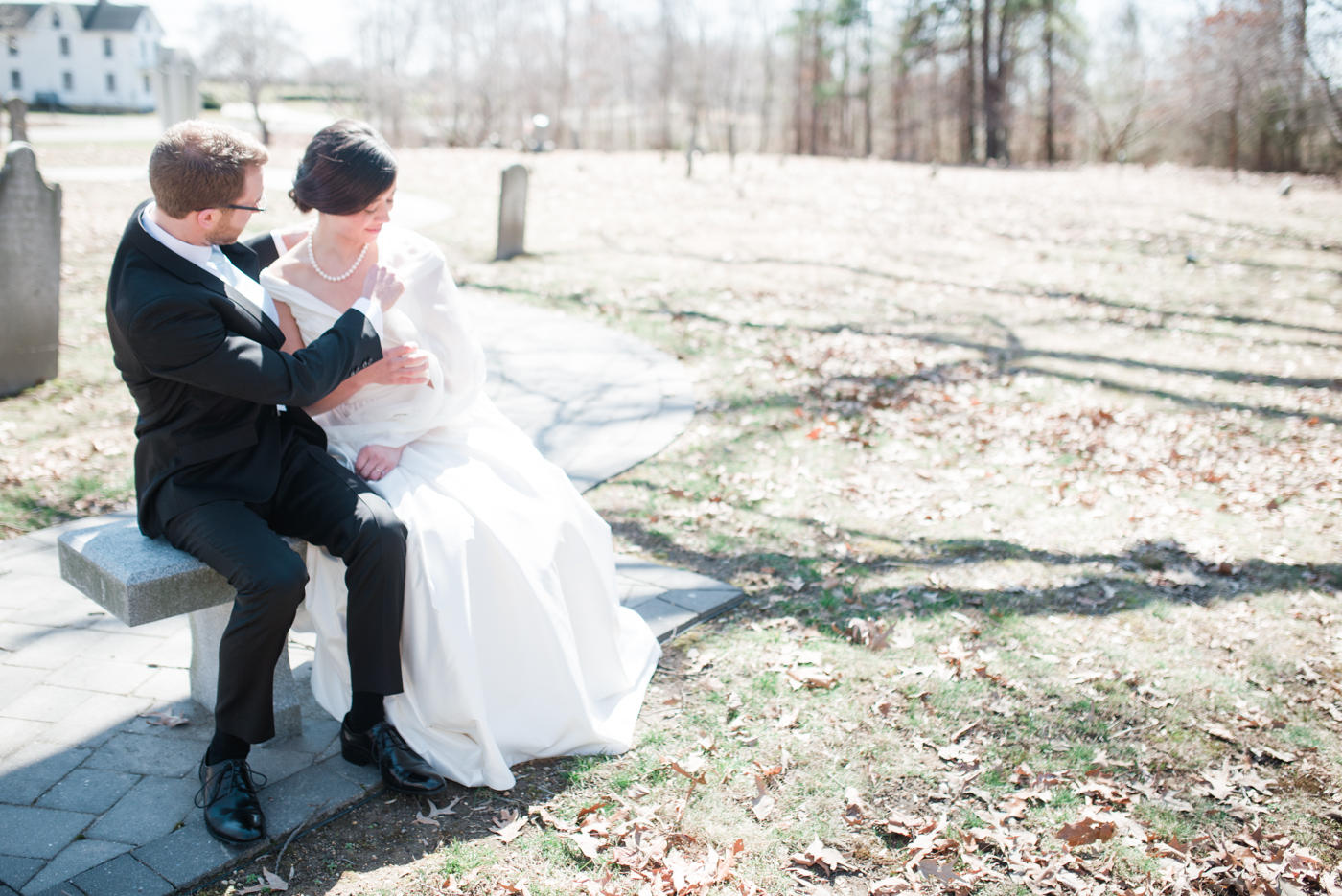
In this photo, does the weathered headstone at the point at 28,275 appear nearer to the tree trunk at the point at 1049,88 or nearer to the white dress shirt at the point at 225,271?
the white dress shirt at the point at 225,271

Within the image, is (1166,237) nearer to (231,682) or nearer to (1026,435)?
(1026,435)

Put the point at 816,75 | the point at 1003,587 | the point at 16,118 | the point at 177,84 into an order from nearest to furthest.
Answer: the point at 1003,587 → the point at 177,84 → the point at 16,118 → the point at 816,75

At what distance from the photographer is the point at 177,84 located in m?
14.3

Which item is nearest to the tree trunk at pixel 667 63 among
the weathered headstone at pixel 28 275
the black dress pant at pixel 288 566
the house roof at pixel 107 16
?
the weathered headstone at pixel 28 275

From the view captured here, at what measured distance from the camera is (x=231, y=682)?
2.74 m

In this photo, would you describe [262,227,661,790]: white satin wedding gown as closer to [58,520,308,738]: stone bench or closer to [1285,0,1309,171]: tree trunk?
[58,520,308,738]: stone bench

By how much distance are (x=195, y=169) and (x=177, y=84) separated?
557 inches

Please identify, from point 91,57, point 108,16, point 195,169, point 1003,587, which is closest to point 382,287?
point 195,169

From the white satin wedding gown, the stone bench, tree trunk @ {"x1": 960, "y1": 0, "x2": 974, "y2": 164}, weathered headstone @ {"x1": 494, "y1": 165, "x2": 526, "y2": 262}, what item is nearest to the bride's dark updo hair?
the white satin wedding gown

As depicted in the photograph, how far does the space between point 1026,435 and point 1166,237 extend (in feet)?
34.2

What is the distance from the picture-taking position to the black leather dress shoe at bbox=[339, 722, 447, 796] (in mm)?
2941

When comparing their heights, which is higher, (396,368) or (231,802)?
(396,368)

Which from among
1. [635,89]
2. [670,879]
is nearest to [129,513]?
[670,879]

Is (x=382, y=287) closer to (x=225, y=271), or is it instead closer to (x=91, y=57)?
(x=225, y=271)
